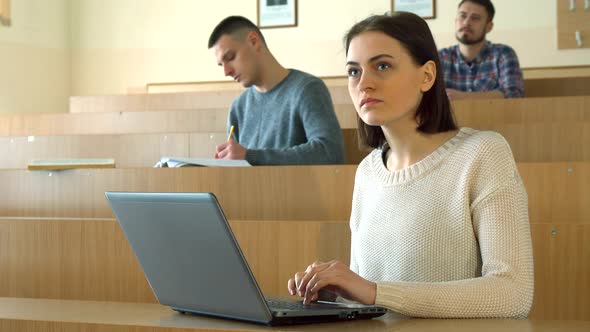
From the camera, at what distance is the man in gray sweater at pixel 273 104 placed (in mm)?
1795

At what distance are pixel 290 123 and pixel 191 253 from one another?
1.12m

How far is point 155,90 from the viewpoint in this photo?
368 centimetres

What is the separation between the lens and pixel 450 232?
906 mm

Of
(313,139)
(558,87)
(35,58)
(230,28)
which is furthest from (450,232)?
(35,58)

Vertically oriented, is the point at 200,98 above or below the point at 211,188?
above

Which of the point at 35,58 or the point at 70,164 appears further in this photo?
the point at 35,58

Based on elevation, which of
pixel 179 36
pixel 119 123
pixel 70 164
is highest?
pixel 179 36

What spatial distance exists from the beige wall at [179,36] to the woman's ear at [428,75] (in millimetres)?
2483

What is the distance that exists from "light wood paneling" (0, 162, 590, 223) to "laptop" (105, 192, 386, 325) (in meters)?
0.52

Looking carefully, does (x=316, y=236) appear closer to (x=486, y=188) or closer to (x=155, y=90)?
(x=486, y=188)

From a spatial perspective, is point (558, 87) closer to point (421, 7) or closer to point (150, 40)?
point (421, 7)

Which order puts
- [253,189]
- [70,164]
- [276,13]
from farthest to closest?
[276,13]
[70,164]
[253,189]

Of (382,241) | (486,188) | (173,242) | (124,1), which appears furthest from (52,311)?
(124,1)

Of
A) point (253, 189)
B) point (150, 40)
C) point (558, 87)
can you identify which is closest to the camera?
point (253, 189)
